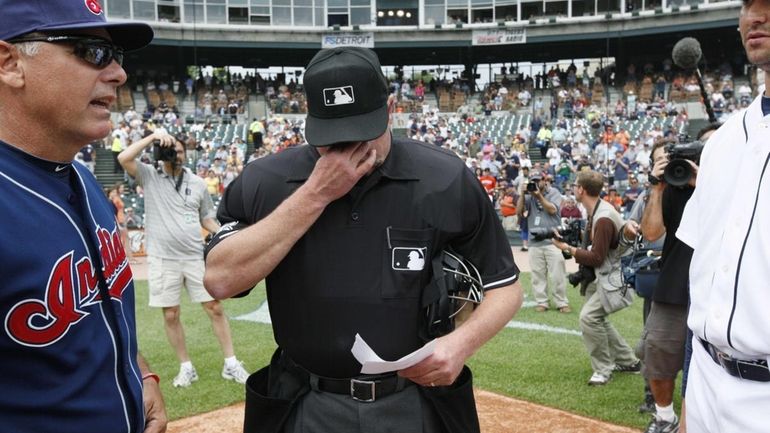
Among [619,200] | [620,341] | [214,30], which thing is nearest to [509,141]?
[619,200]

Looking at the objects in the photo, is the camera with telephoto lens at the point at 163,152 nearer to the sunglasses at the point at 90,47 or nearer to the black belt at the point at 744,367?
the sunglasses at the point at 90,47

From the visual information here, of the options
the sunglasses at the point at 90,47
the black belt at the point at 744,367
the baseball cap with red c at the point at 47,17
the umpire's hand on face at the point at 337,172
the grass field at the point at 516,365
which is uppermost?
the baseball cap with red c at the point at 47,17

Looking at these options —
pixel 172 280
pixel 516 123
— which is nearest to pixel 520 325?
pixel 172 280

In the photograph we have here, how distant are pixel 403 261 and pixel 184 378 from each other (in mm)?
4271

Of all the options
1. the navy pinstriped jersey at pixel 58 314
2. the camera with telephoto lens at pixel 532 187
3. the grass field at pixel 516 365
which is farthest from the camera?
the camera with telephoto lens at pixel 532 187

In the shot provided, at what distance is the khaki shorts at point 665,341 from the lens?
14.0 feet

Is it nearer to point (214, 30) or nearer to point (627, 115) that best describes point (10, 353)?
point (627, 115)

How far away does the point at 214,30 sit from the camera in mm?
35531

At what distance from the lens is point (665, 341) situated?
4.29 m

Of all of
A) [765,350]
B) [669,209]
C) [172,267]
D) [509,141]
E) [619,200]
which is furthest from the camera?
[509,141]

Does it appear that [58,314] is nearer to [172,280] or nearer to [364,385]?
[364,385]

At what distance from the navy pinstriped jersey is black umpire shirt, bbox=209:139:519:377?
0.40 metres

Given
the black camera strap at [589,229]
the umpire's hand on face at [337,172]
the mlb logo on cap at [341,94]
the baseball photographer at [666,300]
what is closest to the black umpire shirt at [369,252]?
the umpire's hand on face at [337,172]

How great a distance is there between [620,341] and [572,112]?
26210mm
